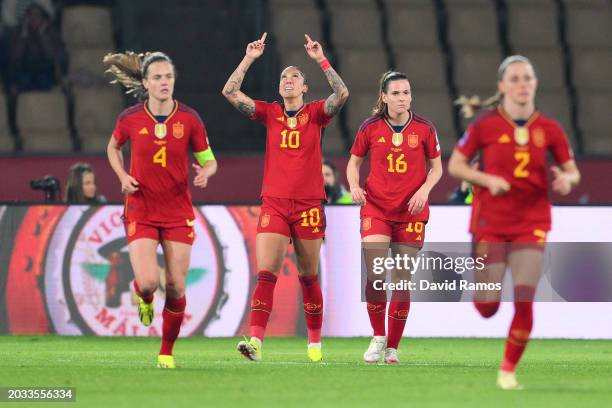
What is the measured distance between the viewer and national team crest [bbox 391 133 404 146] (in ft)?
36.4

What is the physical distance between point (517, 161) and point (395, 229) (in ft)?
8.01

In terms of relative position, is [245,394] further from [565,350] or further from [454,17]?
[454,17]

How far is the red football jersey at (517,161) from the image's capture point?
876cm

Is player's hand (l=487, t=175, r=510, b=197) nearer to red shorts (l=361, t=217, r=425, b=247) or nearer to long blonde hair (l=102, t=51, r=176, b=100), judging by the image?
red shorts (l=361, t=217, r=425, b=247)

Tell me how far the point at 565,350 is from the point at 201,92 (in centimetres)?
731

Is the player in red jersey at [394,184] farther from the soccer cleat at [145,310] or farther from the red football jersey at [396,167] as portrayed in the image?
the soccer cleat at [145,310]

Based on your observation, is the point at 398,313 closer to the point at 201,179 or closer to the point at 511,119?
the point at 201,179

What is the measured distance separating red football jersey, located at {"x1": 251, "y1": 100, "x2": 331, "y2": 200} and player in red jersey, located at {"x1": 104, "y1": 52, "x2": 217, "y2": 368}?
92 centimetres

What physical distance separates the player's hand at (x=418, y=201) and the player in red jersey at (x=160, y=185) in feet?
5.33

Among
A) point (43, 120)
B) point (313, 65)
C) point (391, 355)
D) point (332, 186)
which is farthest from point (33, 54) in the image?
point (391, 355)

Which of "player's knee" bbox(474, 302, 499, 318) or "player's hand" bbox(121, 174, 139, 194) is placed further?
"player's hand" bbox(121, 174, 139, 194)

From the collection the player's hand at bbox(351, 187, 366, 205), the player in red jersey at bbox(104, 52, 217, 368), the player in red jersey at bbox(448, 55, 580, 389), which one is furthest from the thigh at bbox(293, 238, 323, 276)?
the player in red jersey at bbox(448, 55, 580, 389)

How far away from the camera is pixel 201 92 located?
19141 mm

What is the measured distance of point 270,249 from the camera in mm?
10938
